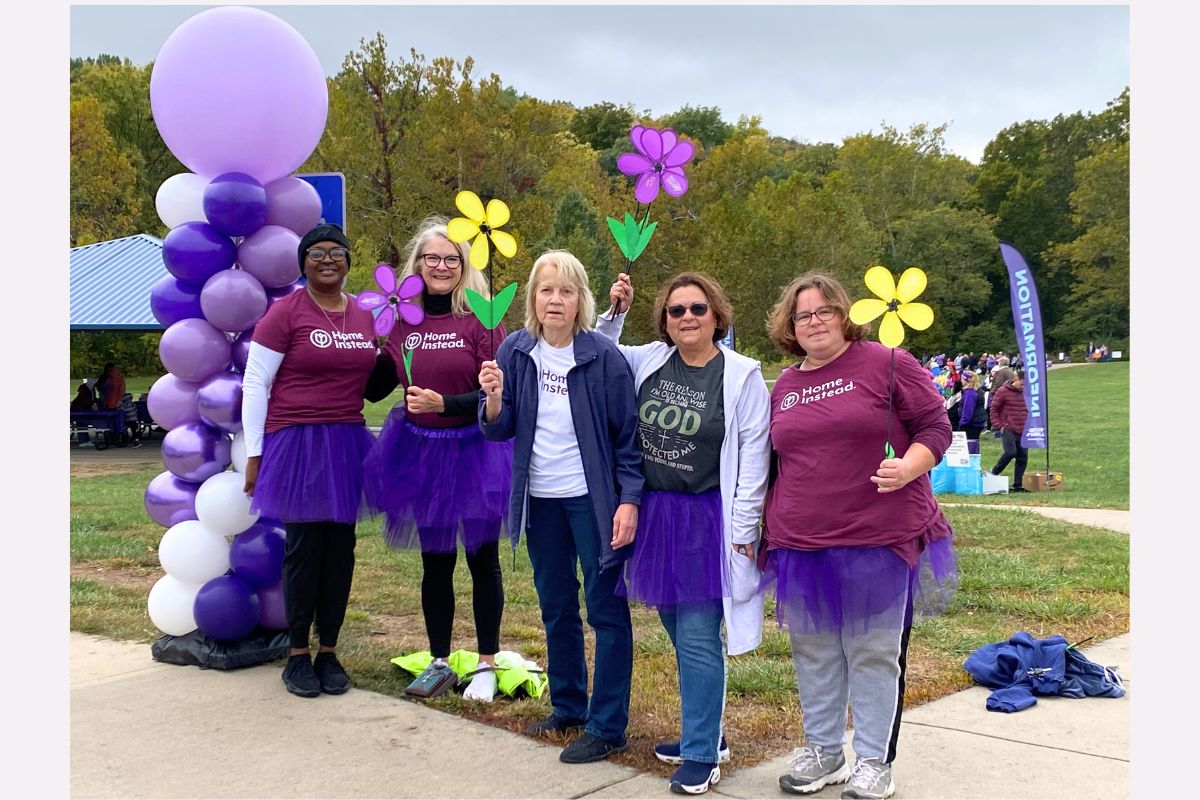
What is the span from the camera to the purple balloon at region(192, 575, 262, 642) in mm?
4766

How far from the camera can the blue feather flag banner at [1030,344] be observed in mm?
12094

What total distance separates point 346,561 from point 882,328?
270cm

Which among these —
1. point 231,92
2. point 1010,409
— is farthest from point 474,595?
point 1010,409

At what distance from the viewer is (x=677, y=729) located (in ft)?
13.0

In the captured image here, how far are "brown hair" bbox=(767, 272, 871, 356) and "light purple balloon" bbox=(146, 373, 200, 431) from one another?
3.05 meters

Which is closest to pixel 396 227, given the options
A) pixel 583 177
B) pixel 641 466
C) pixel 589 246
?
pixel 589 246

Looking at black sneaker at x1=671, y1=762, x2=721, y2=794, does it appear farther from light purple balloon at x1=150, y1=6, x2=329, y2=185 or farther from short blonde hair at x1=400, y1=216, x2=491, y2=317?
light purple balloon at x1=150, y1=6, x2=329, y2=185

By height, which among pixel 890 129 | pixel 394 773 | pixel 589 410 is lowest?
pixel 394 773

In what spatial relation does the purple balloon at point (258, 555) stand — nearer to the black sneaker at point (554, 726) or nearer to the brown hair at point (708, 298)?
the black sneaker at point (554, 726)

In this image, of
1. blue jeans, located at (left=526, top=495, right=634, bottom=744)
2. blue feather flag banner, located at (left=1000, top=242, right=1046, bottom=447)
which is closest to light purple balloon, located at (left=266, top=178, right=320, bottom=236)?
blue jeans, located at (left=526, top=495, right=634, bottom=744)

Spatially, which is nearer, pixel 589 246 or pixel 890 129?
pixel 589 246

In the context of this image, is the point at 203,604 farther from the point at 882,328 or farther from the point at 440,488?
the point at 882,328

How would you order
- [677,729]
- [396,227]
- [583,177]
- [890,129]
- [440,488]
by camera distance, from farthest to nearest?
[890,129] < [583,177] < [396,227] < [440,488] < [677,729]

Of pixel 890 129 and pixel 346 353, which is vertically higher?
pixel 890 129
